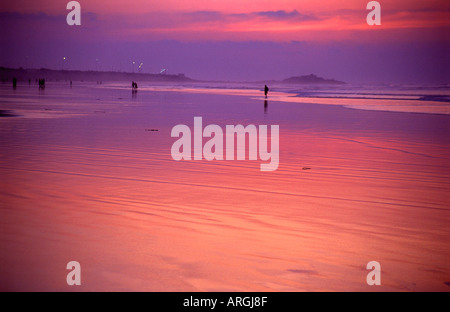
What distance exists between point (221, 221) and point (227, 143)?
8752 mm

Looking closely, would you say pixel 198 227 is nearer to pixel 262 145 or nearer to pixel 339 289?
pixel 339 289

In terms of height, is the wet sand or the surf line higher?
the surf line

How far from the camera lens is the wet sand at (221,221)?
4.99 m

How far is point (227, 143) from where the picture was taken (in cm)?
1549

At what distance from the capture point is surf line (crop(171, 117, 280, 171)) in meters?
12.7

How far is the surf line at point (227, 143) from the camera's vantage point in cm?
1270

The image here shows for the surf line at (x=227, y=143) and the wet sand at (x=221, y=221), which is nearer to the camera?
the wet sand at (x=221, y=221)

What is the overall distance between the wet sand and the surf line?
1.71 ft

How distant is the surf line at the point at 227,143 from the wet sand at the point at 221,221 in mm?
521

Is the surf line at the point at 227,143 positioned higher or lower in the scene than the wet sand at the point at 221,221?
higher

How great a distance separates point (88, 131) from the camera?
1792 centimetres
